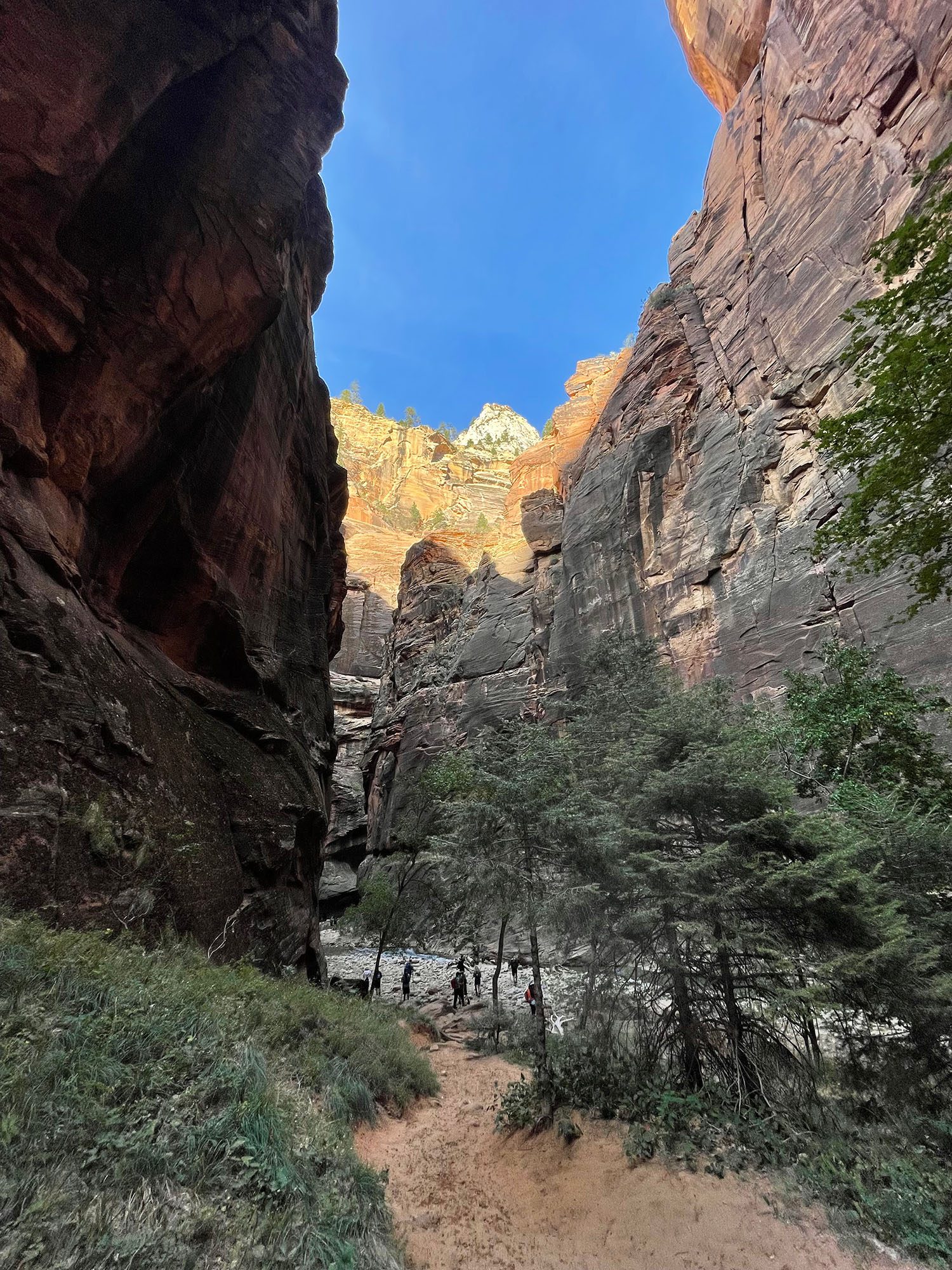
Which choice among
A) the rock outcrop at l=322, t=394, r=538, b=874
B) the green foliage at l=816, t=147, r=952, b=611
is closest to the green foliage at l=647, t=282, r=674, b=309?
the rock outcrop at l=322, t=394, r=538, b=874

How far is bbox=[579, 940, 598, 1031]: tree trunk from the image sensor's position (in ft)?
27.8

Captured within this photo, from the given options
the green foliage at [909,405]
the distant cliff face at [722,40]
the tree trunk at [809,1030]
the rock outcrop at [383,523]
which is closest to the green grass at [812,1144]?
the tree trunk at [809,1030]

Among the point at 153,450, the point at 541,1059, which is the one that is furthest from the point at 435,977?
the point at 153,450

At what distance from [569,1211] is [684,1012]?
2.63m

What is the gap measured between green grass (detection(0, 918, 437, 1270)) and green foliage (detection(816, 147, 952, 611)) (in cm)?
846

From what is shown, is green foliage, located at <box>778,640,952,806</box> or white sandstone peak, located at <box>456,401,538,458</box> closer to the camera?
green foliage, located at <box>778,640,952,806</box>

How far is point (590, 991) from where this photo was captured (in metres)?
8.52

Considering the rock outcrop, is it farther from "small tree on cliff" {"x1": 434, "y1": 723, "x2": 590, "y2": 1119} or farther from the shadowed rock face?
"small tree on cliff" {"x1": 434, "y1": 723, "x2": 590, "y2": 1119}

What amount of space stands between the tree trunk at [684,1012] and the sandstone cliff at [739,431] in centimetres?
1309

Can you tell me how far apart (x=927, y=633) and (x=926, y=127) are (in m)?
21.1

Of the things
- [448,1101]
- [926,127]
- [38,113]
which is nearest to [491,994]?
[448,1101]

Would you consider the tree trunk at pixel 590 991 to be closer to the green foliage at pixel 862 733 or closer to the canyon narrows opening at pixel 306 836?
the canyon narrows opening at pixel 306 836

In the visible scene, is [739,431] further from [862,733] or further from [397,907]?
[397,907]

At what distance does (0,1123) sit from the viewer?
303cm
